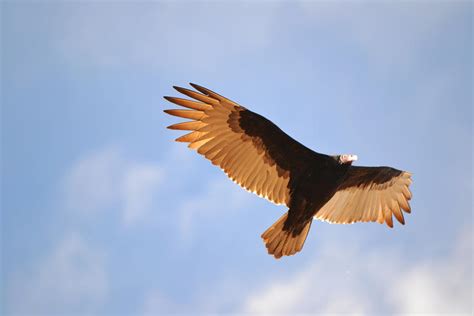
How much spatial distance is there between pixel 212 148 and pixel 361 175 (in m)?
2.31

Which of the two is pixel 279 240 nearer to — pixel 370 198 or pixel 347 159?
pixel 347 159

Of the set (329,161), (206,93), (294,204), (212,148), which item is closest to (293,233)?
Result: (294,204)

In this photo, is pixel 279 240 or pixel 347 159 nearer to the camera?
pixel 347 159

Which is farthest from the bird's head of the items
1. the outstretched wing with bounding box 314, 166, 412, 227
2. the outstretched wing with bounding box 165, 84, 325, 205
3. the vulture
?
the outstretched wing with bounding box 314, 166, 412, 227

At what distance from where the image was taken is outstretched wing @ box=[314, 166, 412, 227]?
8828 millimetres

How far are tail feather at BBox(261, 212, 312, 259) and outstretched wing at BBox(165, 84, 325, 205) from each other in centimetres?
38

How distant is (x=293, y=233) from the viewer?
8.05 m

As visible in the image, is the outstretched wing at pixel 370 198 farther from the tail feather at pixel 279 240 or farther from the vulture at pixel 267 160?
the tail feather at pixel 279 240

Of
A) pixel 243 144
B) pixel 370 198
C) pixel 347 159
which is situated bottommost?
pixel 347 159

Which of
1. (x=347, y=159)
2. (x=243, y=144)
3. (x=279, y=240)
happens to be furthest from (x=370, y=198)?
(x=243, y=144)

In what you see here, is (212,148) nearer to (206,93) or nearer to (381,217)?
(206,93)

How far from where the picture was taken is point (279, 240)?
802cm

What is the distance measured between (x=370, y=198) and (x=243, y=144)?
2273mm

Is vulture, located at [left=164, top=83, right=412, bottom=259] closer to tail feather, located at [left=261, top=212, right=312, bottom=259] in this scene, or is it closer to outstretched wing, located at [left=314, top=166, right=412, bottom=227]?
tail feather, located at [left=261, top=212, right=312, bottom=259]
